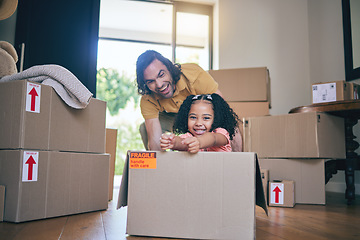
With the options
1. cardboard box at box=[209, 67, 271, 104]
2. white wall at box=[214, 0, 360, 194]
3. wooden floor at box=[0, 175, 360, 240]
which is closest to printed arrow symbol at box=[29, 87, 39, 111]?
wooden floor at box=[0, 175, 360, 240]

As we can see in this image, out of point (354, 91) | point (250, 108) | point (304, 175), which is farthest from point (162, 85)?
point (354, 91)

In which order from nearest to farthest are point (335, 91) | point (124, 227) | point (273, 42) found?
point (124, 227), point (335, 91), point (273, 42)

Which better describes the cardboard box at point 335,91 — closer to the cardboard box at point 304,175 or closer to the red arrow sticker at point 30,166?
the cardboard box at point 304,175

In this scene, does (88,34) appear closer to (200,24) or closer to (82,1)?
(82,1)

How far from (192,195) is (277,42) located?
2871 mm

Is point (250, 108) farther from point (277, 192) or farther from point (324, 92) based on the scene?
point (277, 192)

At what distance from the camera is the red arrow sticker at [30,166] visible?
1.26m

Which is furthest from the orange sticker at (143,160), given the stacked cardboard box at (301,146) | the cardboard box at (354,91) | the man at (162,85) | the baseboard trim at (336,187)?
the baseboard trim at (336,187)

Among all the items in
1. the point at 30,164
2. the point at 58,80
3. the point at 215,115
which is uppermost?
the point at 58,80

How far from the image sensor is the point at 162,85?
1.71 meters

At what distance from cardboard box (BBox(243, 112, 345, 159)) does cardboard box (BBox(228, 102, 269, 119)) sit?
370mm

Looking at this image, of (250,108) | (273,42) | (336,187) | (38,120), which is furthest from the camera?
(273,42)

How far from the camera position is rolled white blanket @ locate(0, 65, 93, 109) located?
1351 millimetres

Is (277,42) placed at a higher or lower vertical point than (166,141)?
higher
